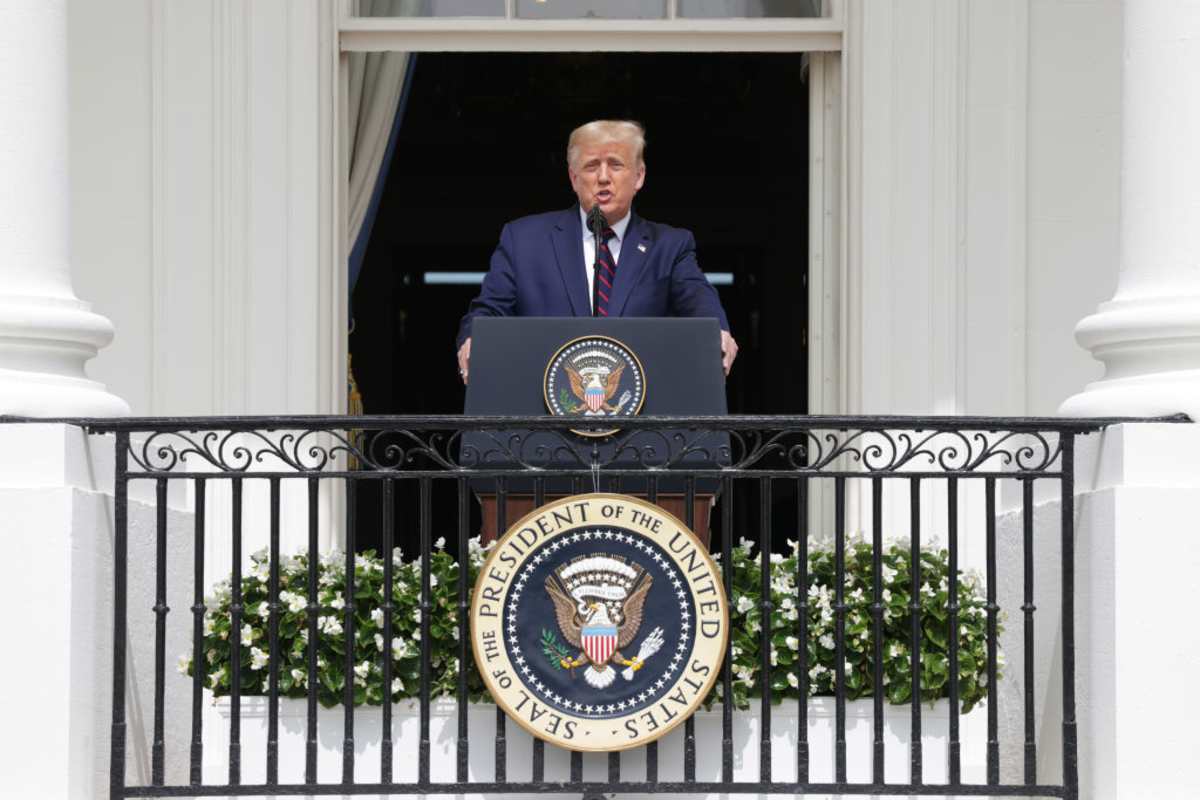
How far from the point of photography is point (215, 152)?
7.62 m

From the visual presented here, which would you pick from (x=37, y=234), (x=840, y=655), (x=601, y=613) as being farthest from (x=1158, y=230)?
(x=37, y=234)

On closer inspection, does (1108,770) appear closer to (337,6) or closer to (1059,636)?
(1059,636)

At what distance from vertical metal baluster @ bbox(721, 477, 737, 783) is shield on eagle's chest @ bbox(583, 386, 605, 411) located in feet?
1.36

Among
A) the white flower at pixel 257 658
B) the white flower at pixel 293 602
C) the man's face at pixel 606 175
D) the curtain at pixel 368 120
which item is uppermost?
the curtain at pixel 368 120

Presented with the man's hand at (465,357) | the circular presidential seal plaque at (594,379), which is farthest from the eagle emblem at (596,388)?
the man's hand at (465,357)

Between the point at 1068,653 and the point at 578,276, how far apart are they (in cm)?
202

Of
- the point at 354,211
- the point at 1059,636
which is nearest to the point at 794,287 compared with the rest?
the point at 354,211

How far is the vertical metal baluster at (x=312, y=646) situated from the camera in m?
5.51

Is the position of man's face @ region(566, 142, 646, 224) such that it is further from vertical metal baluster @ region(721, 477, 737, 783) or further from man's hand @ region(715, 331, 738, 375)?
vertical metal baluster @ region(721, 477, 737, 783)

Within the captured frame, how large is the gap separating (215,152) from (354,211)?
0.69 m

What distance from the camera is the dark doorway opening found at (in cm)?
1205

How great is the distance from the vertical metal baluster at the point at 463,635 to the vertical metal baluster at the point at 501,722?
0.08 metres

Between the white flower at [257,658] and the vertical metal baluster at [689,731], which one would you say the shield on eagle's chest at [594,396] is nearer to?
the vertical metal baluster at [689,731]

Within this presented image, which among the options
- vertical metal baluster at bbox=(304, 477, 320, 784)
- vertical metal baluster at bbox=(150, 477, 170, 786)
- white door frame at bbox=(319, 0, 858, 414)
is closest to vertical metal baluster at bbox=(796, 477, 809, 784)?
vertical metal baluster at bbox=(304, 477, 320, 784)
